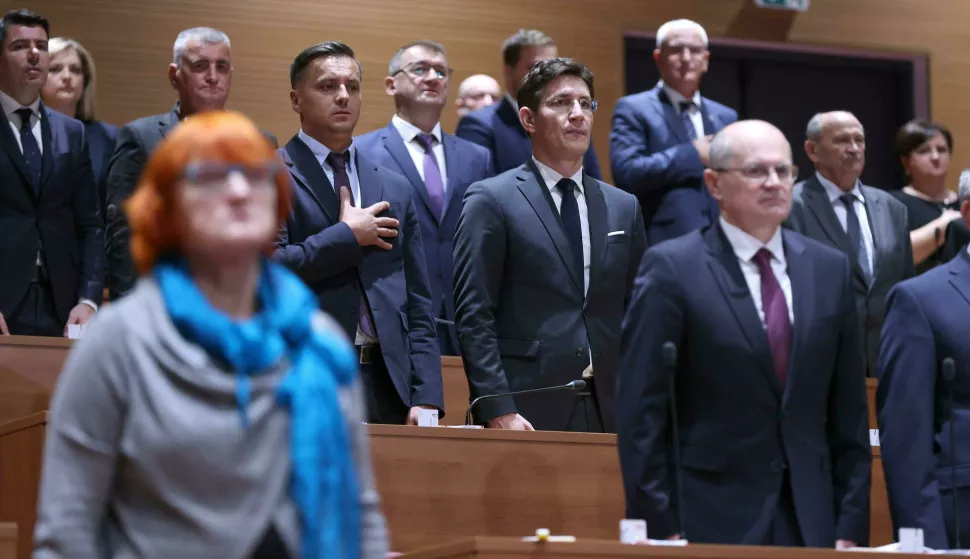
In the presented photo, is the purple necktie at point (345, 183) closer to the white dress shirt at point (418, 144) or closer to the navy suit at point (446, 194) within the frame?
the navy suit at point (446, 194)

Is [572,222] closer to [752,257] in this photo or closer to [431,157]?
[752,257]

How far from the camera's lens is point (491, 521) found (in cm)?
309

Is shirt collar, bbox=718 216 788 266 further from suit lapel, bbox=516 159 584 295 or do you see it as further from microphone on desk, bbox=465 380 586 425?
suit lapel, bbox=516 159 584 295

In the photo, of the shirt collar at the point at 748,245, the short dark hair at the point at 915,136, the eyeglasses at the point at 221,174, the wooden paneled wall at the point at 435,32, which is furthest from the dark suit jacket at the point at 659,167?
the eyeglasses at the point at 221,174

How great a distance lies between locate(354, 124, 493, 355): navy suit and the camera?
13.7 feet

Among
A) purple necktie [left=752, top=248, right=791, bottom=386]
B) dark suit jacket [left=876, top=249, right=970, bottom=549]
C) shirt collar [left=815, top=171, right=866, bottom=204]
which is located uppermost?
shirt collar [left=815, top=171, right=866, bottom=204]

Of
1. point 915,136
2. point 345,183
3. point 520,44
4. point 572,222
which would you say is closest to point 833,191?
point 915,136

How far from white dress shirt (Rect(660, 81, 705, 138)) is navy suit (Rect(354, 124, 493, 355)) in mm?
727

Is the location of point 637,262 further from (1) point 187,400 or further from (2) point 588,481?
(1) point 187,400

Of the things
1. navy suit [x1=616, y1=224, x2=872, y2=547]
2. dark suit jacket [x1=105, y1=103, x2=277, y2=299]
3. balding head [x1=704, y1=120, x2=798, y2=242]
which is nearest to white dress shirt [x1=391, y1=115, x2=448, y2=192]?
dark suit jacket [x1=105, y1=103, x2=277, y2=299]

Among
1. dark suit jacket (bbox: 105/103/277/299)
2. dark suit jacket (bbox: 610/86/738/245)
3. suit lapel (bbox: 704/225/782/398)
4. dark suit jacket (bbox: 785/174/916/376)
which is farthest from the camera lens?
dark suit jacket (bbox: 610/86/738/245)

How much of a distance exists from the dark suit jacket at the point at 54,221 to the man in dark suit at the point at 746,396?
1.98m

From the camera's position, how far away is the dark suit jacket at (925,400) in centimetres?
286

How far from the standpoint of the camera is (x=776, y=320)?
2.59 meters
